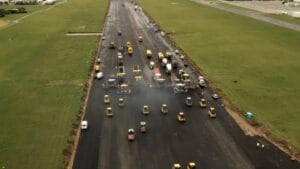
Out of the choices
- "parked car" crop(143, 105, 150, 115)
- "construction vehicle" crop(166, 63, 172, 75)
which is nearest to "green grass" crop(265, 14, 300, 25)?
"construction vehicle" crop(166, 63, 172, 75)

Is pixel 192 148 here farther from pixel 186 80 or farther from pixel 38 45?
pixel 38 45

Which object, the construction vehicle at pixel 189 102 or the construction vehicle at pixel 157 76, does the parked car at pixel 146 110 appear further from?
the construction vehicle at pixel 157 76

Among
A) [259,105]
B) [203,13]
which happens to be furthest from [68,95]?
[203,13]

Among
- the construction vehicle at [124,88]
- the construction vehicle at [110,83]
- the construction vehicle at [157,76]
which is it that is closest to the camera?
the construction vehicle at [124,88]

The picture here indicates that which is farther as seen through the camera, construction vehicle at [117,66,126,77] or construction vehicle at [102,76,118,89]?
construction vehicle at [117,66,126,77]

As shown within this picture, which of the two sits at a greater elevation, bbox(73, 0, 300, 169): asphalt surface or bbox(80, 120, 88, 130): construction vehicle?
bbox(80, 120, 88, 130): construction vehicle

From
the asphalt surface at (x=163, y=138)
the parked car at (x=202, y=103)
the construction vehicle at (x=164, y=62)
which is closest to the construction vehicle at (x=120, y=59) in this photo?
the construction vehicle at (x=164, y=62)

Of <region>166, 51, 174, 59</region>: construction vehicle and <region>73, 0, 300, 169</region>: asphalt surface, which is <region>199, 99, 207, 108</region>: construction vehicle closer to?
<region>73, 0, 300, 169</region>: asphalt surface
